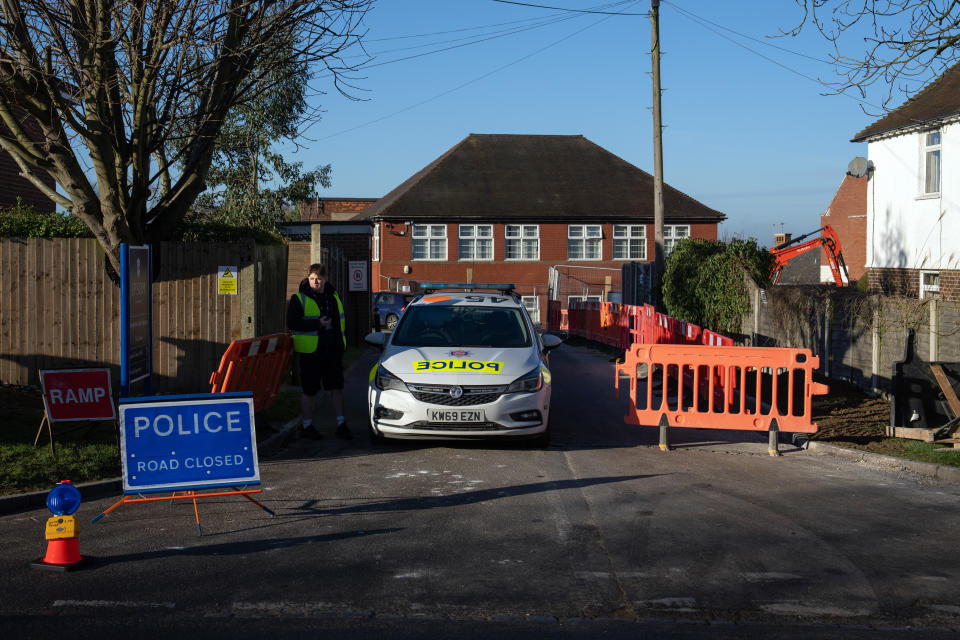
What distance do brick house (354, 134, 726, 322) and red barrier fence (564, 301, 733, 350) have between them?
742 centimetres

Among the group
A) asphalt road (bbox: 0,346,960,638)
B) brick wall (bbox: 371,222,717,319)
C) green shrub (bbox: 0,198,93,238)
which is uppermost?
brick wall (bbox: 371,222,717,319)

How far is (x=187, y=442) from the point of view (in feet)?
23.0

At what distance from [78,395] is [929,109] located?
22.2 meters

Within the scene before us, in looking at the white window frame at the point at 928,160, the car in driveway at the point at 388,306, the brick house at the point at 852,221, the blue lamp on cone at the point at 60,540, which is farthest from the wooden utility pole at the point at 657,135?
the brick house at the point at 852,221

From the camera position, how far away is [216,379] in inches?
370

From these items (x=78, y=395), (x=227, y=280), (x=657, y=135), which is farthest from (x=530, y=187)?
(x=78, y=395)

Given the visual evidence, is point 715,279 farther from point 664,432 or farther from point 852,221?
→ point 852,221

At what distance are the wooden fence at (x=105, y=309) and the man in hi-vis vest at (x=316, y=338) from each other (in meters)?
2.92

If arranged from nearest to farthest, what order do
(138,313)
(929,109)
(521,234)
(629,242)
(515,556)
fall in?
1. (515,556)
2. (138,313)
3. (929,109)
4. (521,234)
5. (629,242)

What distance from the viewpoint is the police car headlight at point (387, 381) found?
9984 millimetres

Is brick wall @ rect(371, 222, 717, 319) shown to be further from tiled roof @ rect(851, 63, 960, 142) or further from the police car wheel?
the police car wheel

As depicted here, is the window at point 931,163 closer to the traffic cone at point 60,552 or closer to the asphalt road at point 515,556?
the asphalt road at point 515,556

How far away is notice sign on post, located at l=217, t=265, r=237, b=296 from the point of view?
1363 cm

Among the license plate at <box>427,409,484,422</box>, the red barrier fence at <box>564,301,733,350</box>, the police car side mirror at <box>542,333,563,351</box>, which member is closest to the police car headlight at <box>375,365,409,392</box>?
the license plate at <box>427,409,484,422</box>
